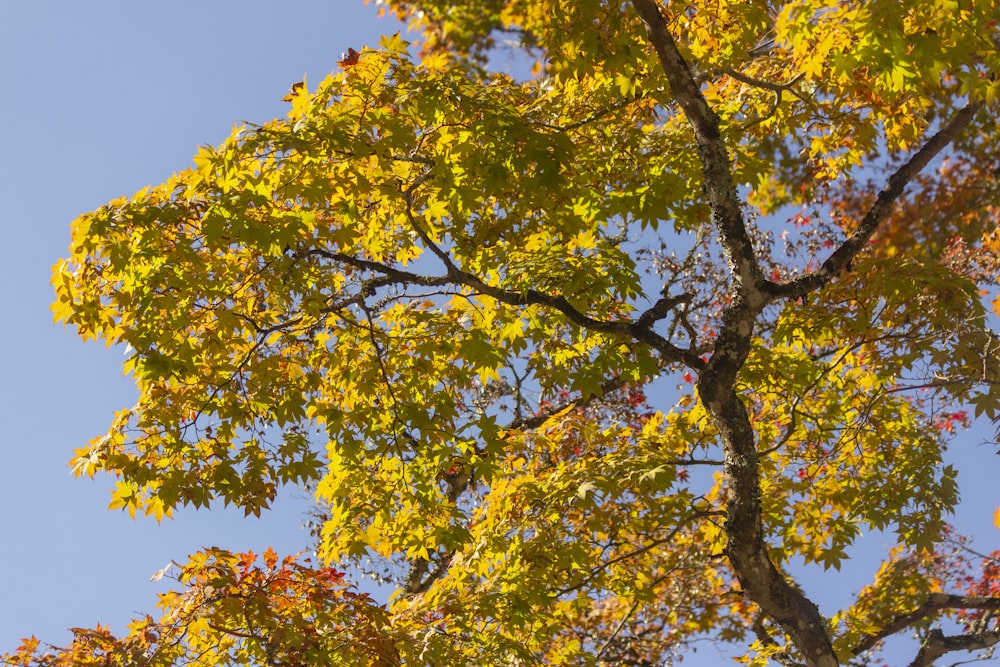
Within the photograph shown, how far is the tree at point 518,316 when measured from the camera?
5.53 m

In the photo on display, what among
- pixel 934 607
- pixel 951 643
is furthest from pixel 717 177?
pixel 951 643

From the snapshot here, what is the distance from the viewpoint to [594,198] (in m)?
6.81

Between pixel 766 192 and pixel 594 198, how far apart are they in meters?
4.27

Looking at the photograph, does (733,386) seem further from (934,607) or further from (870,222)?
(934,607)

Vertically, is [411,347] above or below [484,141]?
below

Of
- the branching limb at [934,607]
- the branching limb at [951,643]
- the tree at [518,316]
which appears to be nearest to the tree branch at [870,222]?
the tree at [518,316]

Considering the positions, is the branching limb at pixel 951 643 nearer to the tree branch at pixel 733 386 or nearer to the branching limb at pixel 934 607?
the branching limb at pixel 934 607

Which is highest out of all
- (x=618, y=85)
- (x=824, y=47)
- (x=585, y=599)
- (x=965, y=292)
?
(x=618, y=85)

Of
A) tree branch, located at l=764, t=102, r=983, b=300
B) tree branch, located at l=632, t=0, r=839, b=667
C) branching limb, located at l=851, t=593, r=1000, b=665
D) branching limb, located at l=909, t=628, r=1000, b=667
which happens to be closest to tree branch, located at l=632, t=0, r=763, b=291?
tree branch, located at l=632, t=0, r=839, b=667

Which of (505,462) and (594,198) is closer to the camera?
(594,198)

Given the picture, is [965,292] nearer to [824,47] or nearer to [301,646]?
[824,47]

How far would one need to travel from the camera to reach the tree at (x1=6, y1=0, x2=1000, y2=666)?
18.1 feet

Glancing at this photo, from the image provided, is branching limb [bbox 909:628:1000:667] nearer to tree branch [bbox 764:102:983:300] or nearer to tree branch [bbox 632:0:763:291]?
tree branch [bbox 764:102:983:300]

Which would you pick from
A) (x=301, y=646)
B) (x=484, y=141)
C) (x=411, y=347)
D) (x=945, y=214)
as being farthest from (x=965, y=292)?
(x=945, y=214)
